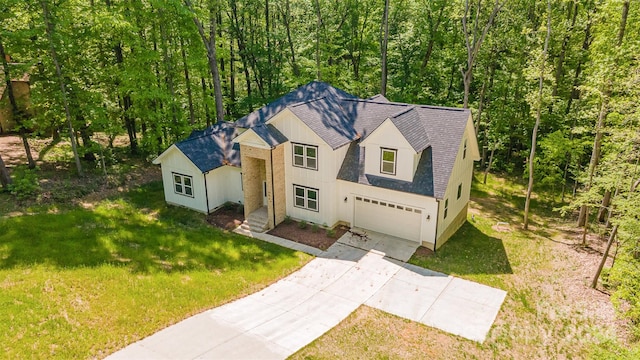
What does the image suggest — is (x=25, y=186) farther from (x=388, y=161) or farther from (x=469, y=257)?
(x=469, y=257)

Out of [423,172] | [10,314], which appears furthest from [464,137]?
[10,314]

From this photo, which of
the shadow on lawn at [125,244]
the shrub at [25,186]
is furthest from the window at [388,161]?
the shrub at [25,186]

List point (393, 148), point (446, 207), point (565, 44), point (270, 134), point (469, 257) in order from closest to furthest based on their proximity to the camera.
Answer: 1. point (469, 257)
2. point (393, 148)
3. point (446, 207)
4. point (270, 134)
5. point (565, 44)

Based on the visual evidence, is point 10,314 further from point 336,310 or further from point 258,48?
point 258,48

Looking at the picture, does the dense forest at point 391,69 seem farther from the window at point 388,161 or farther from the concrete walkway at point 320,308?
the window at point 388,161

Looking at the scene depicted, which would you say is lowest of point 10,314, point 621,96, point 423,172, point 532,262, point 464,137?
point 532,262

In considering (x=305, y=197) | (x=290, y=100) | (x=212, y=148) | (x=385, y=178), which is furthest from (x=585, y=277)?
(x=212, y=148)
